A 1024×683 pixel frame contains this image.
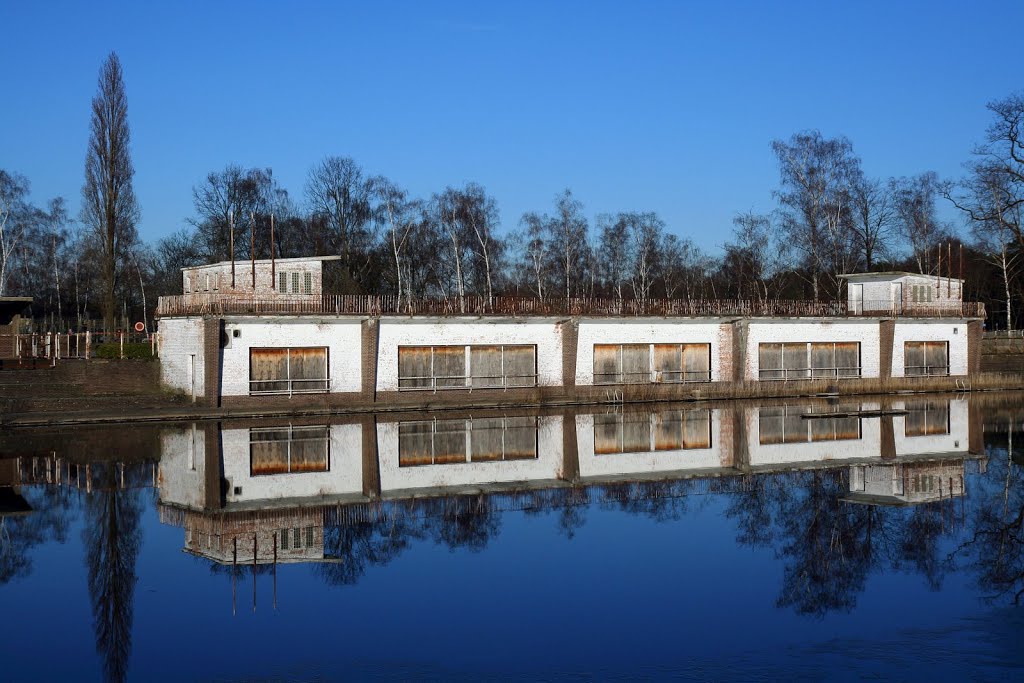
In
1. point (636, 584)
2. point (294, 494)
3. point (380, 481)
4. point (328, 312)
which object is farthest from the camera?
point (328, 312)

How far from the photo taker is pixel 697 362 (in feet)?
160

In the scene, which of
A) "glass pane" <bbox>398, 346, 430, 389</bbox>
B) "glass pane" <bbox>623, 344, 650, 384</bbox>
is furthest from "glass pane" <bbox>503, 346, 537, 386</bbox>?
"glass pane" <bbox>623, 344, 650, 384</bbox>

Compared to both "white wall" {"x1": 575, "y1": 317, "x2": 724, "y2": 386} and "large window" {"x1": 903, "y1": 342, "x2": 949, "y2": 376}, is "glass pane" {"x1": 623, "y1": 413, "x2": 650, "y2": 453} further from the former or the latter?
"large window" {"x1": 903, "y1": 342, "x2": 949, "y2": 376}

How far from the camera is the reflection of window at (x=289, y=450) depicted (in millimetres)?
25859

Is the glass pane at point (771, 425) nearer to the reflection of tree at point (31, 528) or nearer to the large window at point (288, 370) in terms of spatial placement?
the large window at point (288, 370)

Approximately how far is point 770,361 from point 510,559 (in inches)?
1387

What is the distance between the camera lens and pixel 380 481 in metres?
23.8

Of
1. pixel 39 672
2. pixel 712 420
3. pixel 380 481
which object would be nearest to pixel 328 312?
pixel 712 420

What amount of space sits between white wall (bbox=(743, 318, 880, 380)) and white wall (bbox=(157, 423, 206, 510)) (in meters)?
26.2

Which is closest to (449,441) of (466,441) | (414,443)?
(466,441)

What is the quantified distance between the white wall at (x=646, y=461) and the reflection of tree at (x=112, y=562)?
33.9 ft

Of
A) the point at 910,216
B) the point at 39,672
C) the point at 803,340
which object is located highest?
the point at 910,216

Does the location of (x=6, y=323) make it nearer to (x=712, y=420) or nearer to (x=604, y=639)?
(x=712, y=420)

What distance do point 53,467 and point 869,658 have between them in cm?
2071
